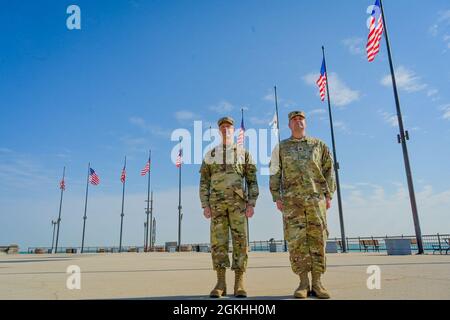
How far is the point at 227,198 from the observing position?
386cm

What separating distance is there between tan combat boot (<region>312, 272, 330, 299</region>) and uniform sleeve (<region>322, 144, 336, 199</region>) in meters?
0.94

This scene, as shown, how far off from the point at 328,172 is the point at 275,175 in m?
0.67

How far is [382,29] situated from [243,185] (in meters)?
14.6

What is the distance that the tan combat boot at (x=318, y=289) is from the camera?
3.25m

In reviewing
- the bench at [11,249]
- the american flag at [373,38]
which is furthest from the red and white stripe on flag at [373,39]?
the bench at [11,249]

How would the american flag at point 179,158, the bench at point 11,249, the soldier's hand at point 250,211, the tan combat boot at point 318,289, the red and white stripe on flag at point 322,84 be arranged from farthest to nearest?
the bench at point 11,249, the american flag at point 179,158, the red and white stripe on flag at point 322,84, the soldier's hand at point 250,211, the tan combat boot at point 318,289

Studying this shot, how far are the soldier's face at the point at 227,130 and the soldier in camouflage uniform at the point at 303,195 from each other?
0.63 metres

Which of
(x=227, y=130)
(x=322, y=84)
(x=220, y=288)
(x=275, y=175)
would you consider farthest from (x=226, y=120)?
(x=322, y=84)

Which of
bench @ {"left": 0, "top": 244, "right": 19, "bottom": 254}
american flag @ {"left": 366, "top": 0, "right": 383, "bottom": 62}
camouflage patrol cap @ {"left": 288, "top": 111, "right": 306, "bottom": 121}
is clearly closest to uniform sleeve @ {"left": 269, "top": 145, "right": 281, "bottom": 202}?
camouflage patrol cap @ {"left": 288, "top": 111, "right": 306, "bottom": 121}

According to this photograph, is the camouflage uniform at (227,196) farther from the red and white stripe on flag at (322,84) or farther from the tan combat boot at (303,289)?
the red and white stripe on flag at (322,84)

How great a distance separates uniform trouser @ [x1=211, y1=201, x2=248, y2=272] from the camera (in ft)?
12.3

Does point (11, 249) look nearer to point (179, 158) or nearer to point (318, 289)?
point (179, 158)
